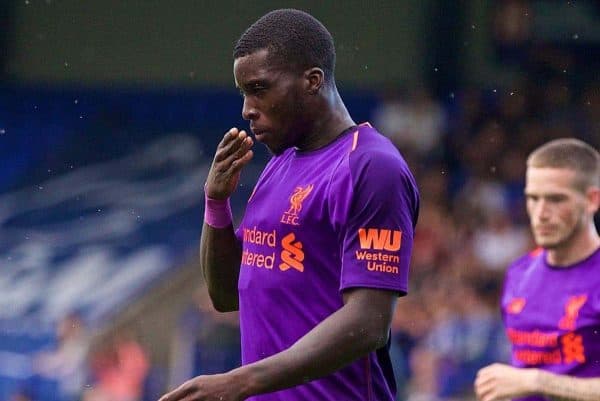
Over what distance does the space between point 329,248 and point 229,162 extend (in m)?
0.43

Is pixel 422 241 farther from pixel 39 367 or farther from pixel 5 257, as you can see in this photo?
pixel 5 257

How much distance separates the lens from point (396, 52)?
44.2ft

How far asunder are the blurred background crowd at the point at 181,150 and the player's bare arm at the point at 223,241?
19.9 ft

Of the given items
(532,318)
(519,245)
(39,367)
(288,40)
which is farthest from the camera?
(39,367)

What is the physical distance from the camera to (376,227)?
136 inches

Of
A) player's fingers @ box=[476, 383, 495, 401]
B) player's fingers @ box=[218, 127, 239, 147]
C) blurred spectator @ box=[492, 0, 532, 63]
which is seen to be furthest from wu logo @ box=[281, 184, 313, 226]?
blurred spectator @ box=[492, 0, 532, 63]

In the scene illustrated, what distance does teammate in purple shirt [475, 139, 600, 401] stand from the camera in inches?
199

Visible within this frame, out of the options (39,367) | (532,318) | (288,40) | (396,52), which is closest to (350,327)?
(288,40)

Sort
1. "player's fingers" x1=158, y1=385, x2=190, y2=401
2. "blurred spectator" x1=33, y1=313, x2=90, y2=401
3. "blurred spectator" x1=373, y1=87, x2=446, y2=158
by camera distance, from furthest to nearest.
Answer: "blurred spectator" x1=373, y1=87, x2=446, y2=158 → "blurred spectator" x1=33, y1=313, x2=90, y2=401 → "player's fingers" x1=158, y1=385, x2=190, y2=401

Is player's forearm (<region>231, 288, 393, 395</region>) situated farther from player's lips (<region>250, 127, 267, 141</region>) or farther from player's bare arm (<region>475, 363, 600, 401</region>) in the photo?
player's bare arm (<region>475, 363, 600, 401</region>)

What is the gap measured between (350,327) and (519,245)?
754 cm

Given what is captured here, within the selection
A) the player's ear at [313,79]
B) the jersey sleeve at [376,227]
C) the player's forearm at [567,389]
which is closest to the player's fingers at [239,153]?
the player's ear at [313,79]

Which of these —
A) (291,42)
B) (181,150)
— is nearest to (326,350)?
(291,42)

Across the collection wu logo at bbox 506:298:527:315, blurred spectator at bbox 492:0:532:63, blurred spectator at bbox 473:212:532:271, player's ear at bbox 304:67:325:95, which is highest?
blurred spectator at bbox 492:0:532:63
